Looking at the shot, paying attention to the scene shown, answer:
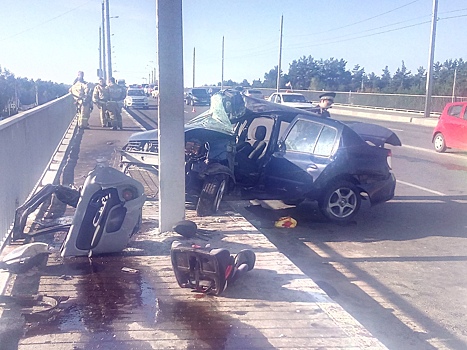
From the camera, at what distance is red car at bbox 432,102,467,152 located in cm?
1738

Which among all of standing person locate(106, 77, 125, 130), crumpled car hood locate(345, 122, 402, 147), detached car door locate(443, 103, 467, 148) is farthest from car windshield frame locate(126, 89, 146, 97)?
crumpled car hood locate(345, 122, 402, 147)

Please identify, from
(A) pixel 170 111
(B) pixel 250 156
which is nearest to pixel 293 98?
(B) pixel 250 156

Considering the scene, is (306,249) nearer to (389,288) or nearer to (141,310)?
(389,288)

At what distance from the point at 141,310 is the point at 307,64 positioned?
7340cm

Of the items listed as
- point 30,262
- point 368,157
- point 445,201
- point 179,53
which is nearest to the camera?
point 30,262

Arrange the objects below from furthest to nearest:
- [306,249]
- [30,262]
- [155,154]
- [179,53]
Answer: [155,154]
[306,249]
[179,53]
[30,262]

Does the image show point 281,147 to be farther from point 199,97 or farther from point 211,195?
point 199,97

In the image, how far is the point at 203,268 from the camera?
15.3 ft

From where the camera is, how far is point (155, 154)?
7906 mm

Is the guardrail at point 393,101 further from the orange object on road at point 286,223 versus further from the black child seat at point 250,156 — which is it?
the orange object on road at point 286,223

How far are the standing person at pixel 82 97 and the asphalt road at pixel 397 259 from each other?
1381cm

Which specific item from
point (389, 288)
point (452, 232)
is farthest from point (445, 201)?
point (389, 288)

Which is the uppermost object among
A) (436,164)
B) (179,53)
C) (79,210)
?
(179,53)

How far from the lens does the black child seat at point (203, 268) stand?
15.1 ft
